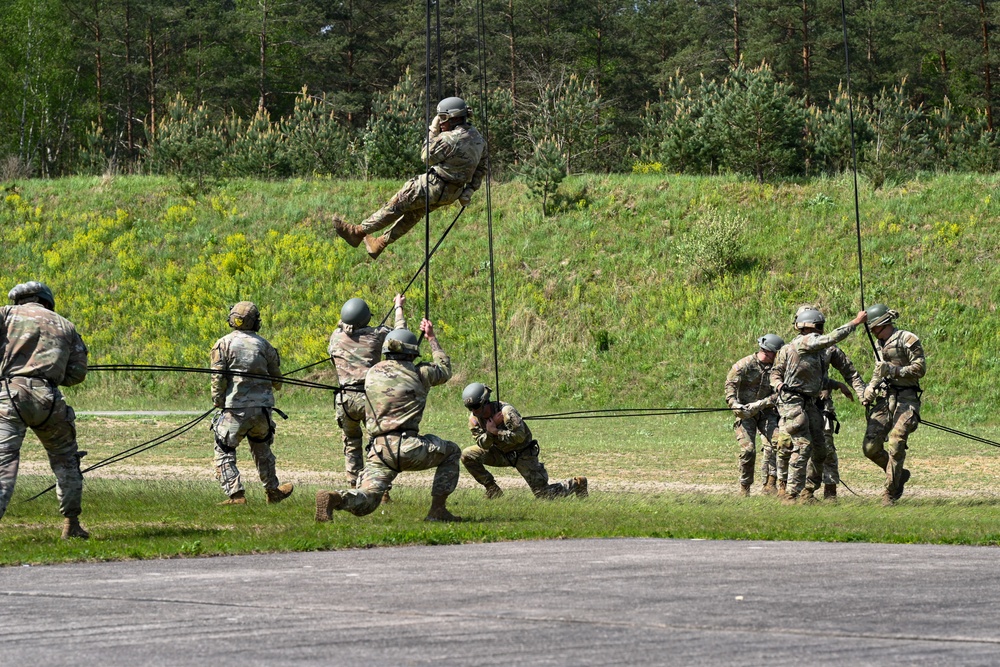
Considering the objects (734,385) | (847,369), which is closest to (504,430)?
(734,385)

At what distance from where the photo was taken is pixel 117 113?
233 ft

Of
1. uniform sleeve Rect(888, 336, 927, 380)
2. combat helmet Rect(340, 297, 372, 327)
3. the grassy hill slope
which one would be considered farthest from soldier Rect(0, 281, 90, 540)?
the grassy hill slope

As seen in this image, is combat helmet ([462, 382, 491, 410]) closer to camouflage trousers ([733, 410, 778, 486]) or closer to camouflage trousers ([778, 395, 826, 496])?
camouflage trousers ([778, 395, 826, 496])

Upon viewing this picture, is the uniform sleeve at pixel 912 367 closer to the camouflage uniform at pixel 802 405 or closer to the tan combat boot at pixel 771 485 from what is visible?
the camouflage uniform at pixel 802 405

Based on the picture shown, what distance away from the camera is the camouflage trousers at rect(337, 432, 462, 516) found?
13242 mm

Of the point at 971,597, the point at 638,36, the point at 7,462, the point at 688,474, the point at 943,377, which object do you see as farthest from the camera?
the point at 638,36

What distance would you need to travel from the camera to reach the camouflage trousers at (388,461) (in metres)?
13.2

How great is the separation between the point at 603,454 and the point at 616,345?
12704 mm

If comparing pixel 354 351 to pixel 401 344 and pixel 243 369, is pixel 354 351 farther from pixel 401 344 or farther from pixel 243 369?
pixel 401 344

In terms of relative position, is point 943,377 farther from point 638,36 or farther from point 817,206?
point 638,36

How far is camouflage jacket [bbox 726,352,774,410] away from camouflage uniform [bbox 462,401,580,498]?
3.35 metres

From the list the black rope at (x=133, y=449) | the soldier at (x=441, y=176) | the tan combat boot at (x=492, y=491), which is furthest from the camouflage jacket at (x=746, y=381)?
the black rope at (x=133, y=449)

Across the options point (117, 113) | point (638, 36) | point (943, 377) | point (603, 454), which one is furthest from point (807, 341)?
point (117, 113)

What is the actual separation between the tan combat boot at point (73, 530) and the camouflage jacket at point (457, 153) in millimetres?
5618
